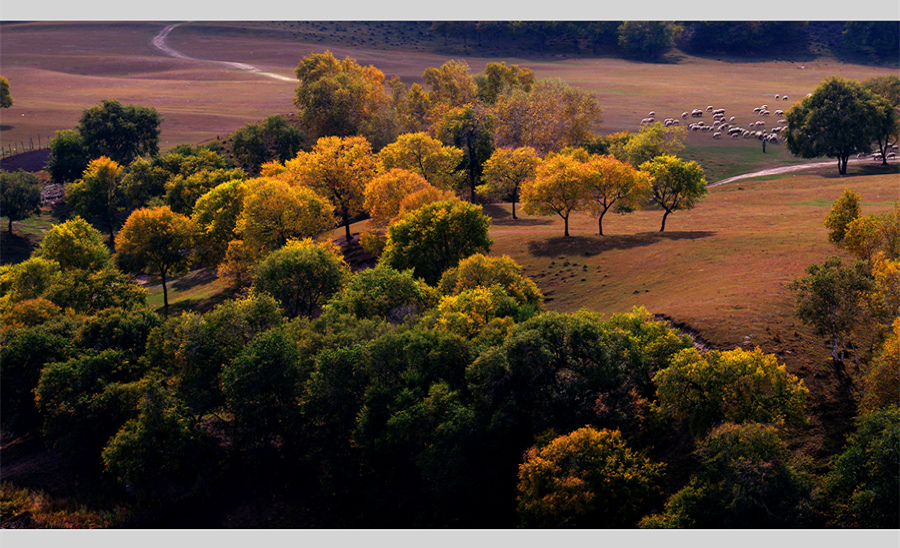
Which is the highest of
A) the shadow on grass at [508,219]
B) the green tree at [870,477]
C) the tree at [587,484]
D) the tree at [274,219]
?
the tree at [274,219]

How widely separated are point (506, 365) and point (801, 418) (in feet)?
63.3

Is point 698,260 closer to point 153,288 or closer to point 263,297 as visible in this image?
point 263,297

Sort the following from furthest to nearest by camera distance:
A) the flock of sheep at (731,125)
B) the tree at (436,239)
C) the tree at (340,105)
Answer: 1. the flock of sheep at (731,125)
2. the tree at (340,105)
3. the tree at (436,239)

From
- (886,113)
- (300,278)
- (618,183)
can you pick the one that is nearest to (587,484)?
(300,278)

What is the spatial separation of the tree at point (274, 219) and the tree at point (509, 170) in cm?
2850

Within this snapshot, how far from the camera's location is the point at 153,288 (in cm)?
10731

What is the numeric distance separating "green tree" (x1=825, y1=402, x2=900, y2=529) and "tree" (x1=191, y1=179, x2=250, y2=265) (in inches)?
3223

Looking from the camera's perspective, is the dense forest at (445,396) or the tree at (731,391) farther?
the tree at (731,391)

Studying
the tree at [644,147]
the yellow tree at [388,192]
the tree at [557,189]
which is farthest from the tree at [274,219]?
the tree at [644,147]

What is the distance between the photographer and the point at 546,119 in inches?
5108

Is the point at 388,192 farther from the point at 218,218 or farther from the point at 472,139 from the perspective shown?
the point at 472,139

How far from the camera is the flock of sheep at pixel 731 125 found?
154587 mm

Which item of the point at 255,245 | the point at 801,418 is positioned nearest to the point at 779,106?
the point at 255,245

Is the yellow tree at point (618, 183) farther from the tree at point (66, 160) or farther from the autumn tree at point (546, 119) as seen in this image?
the tree at point (66, 160)
